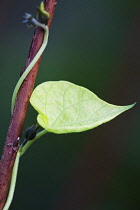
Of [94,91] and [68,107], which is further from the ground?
[68,107]

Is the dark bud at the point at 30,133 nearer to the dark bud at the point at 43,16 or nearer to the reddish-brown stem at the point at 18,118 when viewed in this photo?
the reddish-brown stem at the point at 18,118

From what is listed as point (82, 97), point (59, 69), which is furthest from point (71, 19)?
point (82, 97)

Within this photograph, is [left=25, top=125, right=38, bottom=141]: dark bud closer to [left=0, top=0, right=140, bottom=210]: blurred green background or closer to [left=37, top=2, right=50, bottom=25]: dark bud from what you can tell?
[left=37, top=2, right=50, bottom=25]: dark bud

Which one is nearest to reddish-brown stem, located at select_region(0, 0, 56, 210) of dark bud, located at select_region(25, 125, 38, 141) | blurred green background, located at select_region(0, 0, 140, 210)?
dark bud, located at select_region(25, 125, 38, 141)

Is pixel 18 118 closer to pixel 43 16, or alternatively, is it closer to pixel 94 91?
pixel 43 16

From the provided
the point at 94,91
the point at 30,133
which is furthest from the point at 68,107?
the point at 94,91

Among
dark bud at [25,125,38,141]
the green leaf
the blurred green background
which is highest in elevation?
the green leaf
